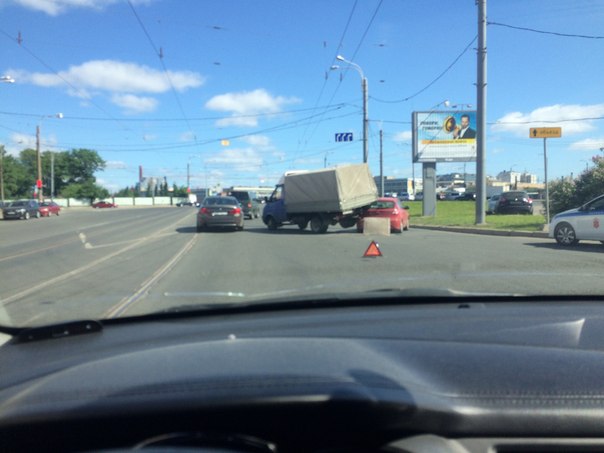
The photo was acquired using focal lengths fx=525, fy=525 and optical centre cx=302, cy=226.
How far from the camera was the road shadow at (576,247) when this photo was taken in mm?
13602

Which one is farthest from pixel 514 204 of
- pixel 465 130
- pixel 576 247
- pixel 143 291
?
pixel 143 291

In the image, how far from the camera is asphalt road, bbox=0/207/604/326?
6.78 meters

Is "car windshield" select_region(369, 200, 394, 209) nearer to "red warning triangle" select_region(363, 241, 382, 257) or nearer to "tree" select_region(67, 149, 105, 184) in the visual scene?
"red warning triangle" select_region(363, 241, 382, 257)

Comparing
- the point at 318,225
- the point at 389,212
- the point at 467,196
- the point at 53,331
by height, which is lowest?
the point at 53,331

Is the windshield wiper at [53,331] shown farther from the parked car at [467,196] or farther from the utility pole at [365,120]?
the parked car at [467,196]

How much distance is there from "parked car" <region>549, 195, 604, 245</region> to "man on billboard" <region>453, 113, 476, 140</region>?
2410cm

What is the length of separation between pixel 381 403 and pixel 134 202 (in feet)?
387

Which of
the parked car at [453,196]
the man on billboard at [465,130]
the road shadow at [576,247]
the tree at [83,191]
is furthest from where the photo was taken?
the tree at [83,191]

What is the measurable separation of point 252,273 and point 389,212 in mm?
13071

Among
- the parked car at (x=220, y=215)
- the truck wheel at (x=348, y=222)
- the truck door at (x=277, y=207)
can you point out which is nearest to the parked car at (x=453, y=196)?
the truck door at (x=277, y=207)

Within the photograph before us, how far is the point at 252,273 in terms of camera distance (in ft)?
31.3

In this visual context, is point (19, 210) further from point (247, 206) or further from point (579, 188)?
point (579, 188)

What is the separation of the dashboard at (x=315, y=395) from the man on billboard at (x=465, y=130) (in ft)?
122

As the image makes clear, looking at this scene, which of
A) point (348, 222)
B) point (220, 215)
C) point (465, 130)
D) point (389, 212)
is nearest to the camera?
point (389, 212)
